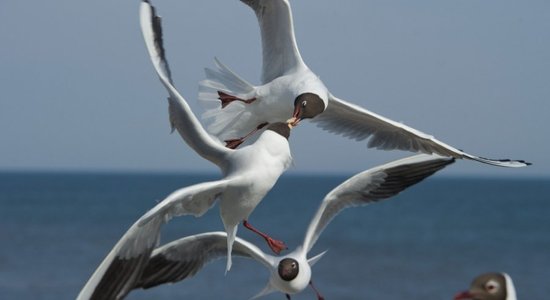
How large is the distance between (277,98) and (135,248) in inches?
69.2

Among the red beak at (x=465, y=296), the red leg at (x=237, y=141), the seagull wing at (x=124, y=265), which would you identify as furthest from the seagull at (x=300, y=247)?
the red beak at (x=465, y=296)

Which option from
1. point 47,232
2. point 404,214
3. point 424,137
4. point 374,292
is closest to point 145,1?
point 424,137

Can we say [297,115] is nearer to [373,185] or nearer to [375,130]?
[373,185]

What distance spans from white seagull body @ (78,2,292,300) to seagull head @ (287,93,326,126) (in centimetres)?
53

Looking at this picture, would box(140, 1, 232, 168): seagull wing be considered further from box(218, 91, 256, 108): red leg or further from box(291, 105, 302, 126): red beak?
box(218, 91, 256, 108): red leg

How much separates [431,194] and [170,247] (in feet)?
236

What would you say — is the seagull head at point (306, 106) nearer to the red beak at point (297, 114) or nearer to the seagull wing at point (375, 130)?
the red beak at point (297, 114)

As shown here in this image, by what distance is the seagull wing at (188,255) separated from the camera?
7023 mm

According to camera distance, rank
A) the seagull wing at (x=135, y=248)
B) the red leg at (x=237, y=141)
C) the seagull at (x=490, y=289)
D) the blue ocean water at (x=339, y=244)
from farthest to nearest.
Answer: the blue ocean water at (x=339, y=244) → the red leg at (x=237, y=141) → the seagull wing at (x=135, y=248) → the seagull at (x=490, y=289)

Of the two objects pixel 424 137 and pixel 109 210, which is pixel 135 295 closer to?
pixel 424 137

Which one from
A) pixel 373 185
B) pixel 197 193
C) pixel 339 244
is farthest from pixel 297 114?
pixel 339 244

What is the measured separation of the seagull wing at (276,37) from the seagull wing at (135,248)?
175cm

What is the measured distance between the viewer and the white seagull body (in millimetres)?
6055

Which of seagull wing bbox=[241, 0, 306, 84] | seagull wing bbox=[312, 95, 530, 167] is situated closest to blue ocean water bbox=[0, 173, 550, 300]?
seagull wing bbox=[312, 95, 530, 167]
